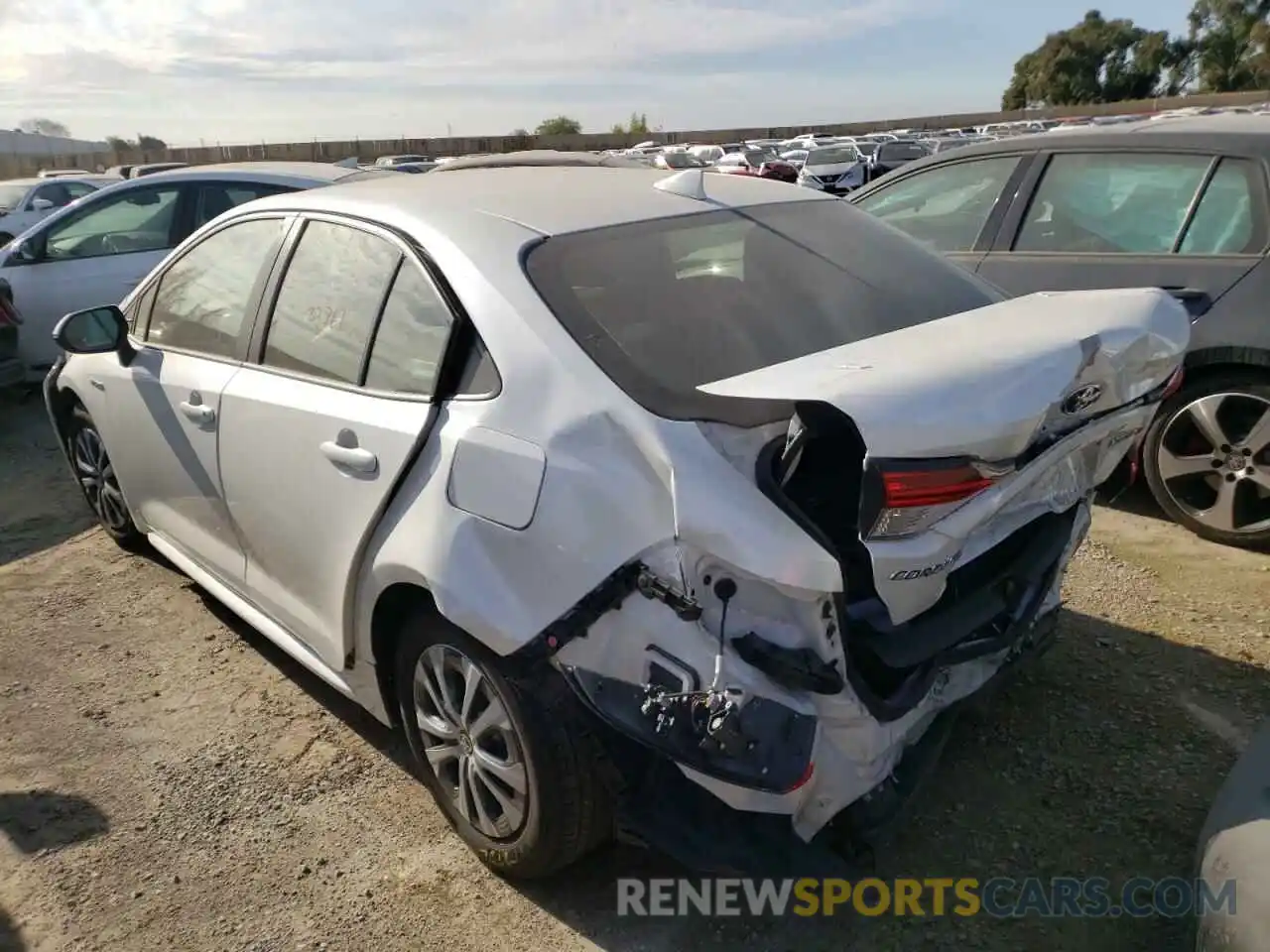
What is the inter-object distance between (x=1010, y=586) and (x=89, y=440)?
408 cm

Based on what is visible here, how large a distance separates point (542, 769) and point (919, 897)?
3.37 ft

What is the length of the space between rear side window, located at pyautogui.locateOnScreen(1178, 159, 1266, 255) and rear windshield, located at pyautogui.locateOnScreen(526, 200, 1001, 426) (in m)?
1.82

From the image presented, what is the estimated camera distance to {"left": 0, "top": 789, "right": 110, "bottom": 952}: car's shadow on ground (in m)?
2.81

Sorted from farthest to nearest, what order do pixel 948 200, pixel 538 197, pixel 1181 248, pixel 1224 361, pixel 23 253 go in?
1. pixel 23 253
2. pixel 948 200
3. pixel 1181 248
4. pixel 1224 361
5. pixel 538 197

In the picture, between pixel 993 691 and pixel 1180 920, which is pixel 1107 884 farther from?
pixel 993 691

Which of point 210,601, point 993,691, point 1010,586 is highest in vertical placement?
point 1010,586

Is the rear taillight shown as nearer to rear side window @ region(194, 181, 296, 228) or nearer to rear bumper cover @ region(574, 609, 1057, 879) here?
rear bumper cover @ region(574, 609, 1057, 879)

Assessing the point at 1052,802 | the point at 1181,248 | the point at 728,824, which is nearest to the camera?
the point at 728,824

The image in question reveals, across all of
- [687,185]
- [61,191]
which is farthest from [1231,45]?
[687,185]

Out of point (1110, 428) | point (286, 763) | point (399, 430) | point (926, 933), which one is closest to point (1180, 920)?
point (926, 933)

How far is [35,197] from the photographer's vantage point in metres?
14.8

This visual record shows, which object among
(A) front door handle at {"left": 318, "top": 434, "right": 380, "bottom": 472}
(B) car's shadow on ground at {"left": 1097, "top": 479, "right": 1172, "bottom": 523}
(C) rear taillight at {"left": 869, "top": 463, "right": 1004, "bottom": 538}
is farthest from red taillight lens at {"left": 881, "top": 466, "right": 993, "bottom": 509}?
(B) car's shadow on ground at {"left": 1097, "top": 479, "right": 1172, "bottom": 523}

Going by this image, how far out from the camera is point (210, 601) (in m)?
4.17

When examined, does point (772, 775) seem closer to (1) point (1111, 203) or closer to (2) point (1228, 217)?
(2) point (1228, 217)
